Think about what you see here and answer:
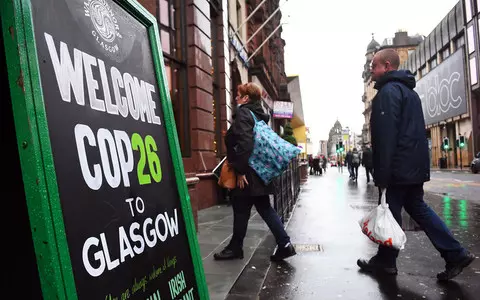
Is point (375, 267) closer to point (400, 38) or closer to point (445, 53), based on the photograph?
point (445, 53)

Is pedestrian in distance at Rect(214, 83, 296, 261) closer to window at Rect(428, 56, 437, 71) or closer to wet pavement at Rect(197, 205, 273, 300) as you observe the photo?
wet pavement at Rect(197, 205, 273, 300)

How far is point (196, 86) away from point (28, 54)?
7332 millimetres

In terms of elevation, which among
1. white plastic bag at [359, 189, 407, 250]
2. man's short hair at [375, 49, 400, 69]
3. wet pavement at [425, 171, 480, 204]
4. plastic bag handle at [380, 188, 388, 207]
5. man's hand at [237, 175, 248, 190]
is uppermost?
man's short hair at [375, 49, 400, 69]

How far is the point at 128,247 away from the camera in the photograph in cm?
140

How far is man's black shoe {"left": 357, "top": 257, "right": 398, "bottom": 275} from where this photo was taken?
11.7 ft

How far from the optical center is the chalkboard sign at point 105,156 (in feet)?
3.66

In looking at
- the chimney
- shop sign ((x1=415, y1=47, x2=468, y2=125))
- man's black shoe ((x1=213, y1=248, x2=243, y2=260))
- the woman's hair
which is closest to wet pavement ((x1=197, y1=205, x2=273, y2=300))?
man's black shoe ((x1=213, y1=248, x2=243, y2=260))

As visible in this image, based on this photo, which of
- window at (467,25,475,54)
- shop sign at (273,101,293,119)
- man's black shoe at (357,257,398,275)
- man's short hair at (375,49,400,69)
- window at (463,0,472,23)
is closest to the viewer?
man's black shoe at (357,257,398,275)

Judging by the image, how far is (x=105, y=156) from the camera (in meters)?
1.37

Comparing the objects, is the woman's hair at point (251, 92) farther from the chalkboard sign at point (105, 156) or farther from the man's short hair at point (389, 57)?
the chalkboard sign at point (105, 156)

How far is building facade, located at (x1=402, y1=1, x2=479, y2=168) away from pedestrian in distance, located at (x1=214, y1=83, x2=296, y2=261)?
37195 mm

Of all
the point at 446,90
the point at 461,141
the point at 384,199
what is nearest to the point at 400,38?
the point at 446,90

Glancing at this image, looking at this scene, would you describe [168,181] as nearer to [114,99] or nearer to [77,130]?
[114,99]

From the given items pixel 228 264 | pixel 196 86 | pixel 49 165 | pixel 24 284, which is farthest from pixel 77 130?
pixel 196 86
